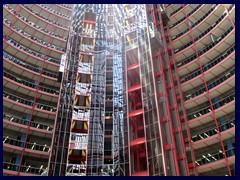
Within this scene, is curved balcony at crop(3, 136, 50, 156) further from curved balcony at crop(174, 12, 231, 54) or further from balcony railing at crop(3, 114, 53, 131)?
curved balcony at crop(174, 12, 231, 54)

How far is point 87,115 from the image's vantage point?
36938mm

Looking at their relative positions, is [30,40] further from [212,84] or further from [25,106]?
[212,84]

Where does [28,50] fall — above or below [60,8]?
below

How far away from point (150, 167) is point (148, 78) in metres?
11.9

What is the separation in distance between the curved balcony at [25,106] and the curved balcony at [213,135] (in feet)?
70.7

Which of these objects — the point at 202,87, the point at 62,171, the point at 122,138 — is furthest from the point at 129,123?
the point at 202,87

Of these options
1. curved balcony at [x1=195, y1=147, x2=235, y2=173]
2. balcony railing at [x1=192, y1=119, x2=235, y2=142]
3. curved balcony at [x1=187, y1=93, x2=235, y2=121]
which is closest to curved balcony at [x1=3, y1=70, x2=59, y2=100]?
curved balcony at [x1=187, y1=93, x2=235, y2=121]

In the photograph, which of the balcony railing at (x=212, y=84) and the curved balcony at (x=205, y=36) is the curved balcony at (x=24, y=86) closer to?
the balcony railing at (x=212, y=84)

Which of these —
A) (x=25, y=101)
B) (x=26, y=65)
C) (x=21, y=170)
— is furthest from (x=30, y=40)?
(x=21, y=170)

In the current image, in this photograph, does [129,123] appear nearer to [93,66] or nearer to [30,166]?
[93,66]

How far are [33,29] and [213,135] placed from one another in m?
34.4

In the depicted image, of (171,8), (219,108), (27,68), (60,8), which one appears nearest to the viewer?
(219,108)

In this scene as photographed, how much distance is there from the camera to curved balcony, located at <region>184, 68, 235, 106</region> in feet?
115

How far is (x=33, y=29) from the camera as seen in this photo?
4775cm
